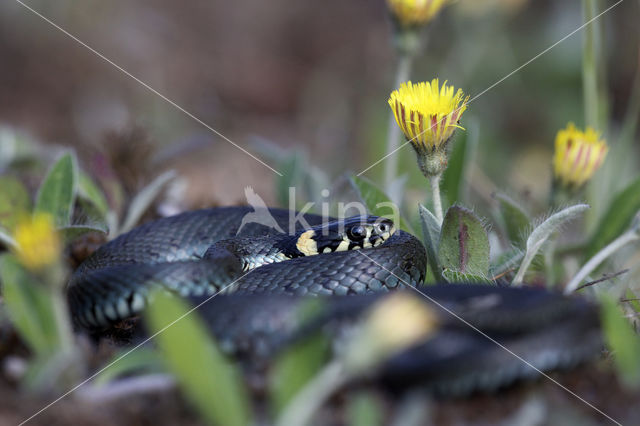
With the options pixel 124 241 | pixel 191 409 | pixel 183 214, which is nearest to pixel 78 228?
pixel 124 241

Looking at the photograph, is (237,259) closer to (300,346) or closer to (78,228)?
(78,228)

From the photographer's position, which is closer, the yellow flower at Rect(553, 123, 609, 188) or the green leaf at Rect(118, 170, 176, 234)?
the yellow flower at Rect(553, 123, 609, 188)

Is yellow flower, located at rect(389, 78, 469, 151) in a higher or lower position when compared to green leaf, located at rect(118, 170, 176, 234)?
higher

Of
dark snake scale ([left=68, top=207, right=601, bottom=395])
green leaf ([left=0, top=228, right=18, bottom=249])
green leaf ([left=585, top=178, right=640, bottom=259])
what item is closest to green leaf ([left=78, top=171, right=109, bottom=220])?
dark snake scale ([left=68, top=207, right=601, bottom=395])

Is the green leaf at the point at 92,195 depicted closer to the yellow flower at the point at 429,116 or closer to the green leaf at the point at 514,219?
the yellow flower at the point at 429,116

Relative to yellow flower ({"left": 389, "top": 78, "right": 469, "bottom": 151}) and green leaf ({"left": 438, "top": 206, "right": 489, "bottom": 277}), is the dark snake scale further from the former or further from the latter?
yellow flower ({"left": 389, "top": 78, "right": 469, "bottom": 151})
